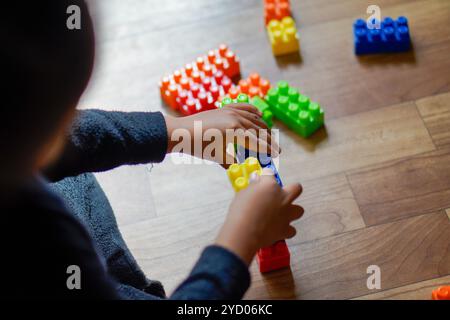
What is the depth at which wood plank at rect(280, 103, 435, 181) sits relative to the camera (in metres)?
1.24

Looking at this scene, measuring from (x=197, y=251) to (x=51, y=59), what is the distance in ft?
2.03

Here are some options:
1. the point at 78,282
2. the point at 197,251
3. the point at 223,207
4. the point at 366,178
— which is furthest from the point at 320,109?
the point at 78,282

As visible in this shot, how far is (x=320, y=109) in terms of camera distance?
4.16ft

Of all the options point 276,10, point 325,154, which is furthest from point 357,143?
point 276,10

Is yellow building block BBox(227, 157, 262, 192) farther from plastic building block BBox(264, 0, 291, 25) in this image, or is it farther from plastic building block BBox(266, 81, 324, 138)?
plastic building block BBox(264, 0, 291, 25)

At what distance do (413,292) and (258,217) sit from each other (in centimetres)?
37

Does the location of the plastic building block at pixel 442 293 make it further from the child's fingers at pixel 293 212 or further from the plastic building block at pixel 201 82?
the plastic building block at pixel 201 82

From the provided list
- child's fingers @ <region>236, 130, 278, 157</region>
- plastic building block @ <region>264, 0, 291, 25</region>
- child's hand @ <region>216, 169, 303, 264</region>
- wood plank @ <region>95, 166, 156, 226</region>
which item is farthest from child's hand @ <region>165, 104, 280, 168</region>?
plastic building block @ <region>264, 0, 291, 25</region>

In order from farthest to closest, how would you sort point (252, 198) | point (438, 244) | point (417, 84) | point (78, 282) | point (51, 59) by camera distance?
point (417, 84) → point (438, 244) → point (252, 198) → point (78, 282) → point (51, 59)

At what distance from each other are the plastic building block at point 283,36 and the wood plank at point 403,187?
0.36m

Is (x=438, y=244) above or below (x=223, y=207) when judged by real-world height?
below

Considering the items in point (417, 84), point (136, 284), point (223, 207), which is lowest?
point (136, 284)

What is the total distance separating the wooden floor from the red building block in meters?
0.02

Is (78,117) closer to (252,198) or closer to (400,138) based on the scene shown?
(252,198)
